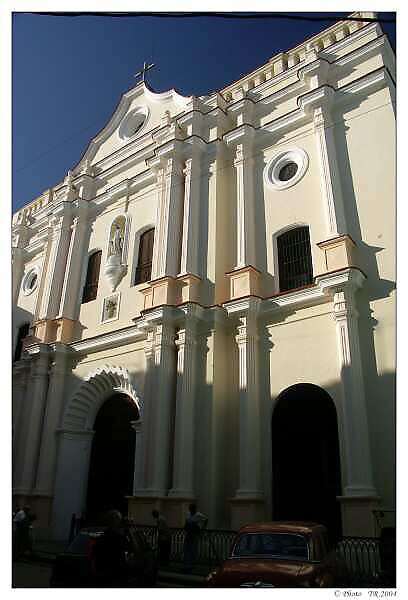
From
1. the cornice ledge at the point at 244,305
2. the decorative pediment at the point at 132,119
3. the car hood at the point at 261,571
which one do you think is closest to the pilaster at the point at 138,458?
the cornice ledge at the point at 244,305

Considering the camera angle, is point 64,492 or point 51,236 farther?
point 51,236

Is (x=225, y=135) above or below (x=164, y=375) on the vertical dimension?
above

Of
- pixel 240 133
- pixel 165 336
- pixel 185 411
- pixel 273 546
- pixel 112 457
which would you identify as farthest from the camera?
pixel 112 457

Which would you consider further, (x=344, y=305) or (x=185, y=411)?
(x=185, y=411)

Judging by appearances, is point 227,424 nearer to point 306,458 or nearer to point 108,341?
point 306,458

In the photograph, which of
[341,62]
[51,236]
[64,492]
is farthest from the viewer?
[51,236]

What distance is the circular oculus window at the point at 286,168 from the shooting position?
43.4ft

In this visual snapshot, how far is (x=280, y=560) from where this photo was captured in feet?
18.9

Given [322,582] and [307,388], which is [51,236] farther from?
[322,582]

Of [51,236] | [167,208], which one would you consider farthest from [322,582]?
[51,236]

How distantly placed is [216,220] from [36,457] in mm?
9204

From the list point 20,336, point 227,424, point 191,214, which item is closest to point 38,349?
point 20,336

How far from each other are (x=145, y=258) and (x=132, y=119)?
6.91m

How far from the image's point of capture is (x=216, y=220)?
13992 millimetres
